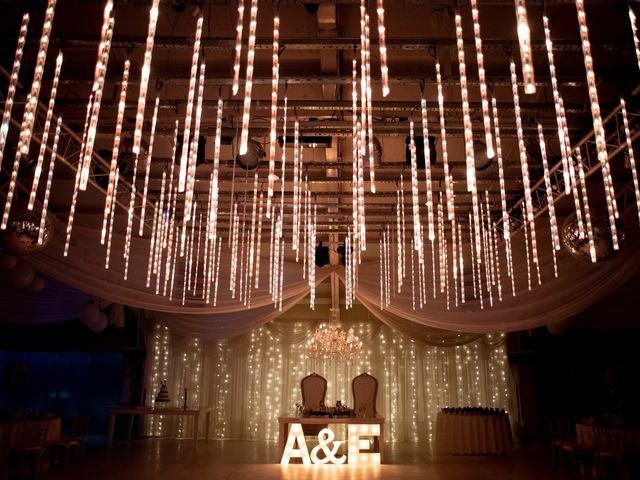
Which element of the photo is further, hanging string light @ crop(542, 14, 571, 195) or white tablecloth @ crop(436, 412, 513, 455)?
white tablecloth @ crop(436, 412, 513, 455)

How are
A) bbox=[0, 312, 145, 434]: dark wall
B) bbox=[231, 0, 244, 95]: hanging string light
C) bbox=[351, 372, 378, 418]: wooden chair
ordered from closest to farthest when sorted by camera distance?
1. bbox=[231, 0, 244, 95]: hanging string light
2. bbox=[351, 372, 378, 418]: wooden chair
3. bbox=[0, 312, 145, 434]: dark wall

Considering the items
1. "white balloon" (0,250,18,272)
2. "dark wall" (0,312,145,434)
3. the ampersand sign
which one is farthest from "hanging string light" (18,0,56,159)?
"dark wall" (0,312,145,434)

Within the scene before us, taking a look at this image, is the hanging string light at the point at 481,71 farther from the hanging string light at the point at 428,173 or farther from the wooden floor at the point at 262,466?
the wooden floor at the point at 262,466

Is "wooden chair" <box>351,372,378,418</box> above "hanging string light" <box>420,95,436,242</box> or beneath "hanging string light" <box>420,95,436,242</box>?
beneath

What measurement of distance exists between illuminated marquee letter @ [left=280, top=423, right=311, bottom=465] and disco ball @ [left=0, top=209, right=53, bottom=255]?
14.5 ft

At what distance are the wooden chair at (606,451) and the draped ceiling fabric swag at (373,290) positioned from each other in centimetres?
174

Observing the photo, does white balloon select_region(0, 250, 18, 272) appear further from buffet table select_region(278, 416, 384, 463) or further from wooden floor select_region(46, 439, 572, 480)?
buffet table select_region(278, 416, 384, 463)

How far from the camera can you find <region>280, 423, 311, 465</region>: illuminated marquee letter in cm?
741

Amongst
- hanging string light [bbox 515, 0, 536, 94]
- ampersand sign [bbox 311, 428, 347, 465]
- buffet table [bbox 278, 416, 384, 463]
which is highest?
hanging string light [bbox 515, 0, 536, 94]

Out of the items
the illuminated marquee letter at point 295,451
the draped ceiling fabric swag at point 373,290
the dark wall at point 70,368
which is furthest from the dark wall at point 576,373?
the dark wall at point 70,368

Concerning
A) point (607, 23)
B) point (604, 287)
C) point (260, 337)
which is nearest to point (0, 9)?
point (607, 23)

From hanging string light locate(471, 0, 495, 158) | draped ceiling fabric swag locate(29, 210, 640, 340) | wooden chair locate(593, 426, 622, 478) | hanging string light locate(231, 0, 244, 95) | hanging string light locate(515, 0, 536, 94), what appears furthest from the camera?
wooden chair locate(593, 426, 622, 478)

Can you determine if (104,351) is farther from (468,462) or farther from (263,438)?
(468,462)

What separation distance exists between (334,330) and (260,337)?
3.01 m
